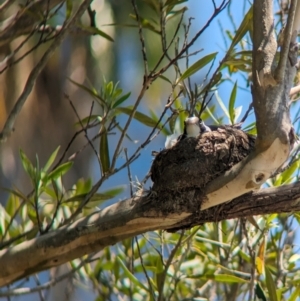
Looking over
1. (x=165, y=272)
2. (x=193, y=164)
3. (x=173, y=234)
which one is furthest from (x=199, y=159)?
(x=173, y=234)

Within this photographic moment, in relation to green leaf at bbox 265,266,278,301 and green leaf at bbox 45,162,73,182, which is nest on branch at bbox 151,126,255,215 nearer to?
green leaf at bbox 45,162,73,182

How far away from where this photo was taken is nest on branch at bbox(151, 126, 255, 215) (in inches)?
69.9

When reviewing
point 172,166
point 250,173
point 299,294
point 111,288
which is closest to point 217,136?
point 172,166

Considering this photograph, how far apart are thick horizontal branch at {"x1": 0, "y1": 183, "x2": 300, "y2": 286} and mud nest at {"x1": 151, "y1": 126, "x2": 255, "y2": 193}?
0.08 meters

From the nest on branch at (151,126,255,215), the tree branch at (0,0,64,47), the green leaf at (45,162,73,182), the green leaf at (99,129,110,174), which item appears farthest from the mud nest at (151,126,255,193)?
the tree branch at (0,0,64,47)

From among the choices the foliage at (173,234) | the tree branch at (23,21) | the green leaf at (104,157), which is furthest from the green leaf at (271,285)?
the tree branch at (23,21)

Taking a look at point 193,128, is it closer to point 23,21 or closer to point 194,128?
point 194,128

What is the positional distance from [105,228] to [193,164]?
13.6 inches

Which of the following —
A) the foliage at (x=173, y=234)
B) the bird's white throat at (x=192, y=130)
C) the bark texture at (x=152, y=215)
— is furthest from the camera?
the bird's white throat at (x=192, y=130)

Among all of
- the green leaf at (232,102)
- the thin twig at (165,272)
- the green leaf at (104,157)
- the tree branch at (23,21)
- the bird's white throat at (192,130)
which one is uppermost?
the tree branch at (23,21)

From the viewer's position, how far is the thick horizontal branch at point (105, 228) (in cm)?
177

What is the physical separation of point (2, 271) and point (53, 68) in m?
6.56

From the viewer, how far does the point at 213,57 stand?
2.08m

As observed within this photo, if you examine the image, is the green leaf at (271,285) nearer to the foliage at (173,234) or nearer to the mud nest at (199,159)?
the foliage at (173,234)
